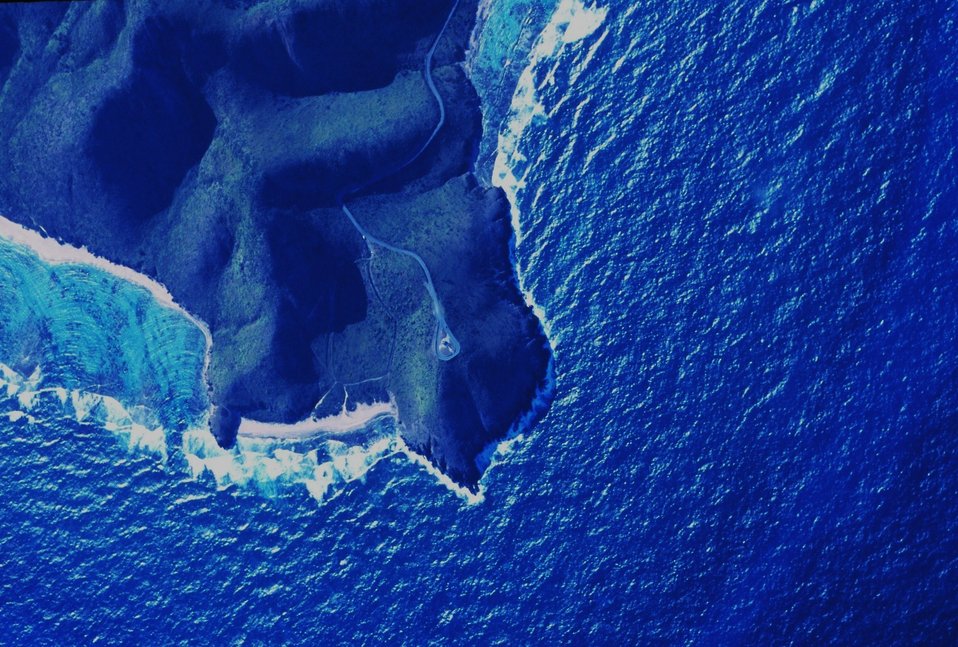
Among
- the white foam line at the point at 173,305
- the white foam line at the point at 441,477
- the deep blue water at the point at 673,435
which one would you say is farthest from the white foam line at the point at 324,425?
the deep blue water at the point at 673,435

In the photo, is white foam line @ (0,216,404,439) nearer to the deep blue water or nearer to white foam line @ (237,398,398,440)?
white foam line @ (237,398,398,440)

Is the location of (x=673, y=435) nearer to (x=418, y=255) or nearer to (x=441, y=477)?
(x=441, y=477)

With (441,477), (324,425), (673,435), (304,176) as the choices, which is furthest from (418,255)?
(673,435)

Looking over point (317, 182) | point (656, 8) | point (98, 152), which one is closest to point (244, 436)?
point (317, 182)

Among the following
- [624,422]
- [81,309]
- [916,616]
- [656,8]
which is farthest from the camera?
[81,309]

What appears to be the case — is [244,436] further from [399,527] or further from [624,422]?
[624,422]

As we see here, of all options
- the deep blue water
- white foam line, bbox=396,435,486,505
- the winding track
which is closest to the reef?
the winding track
